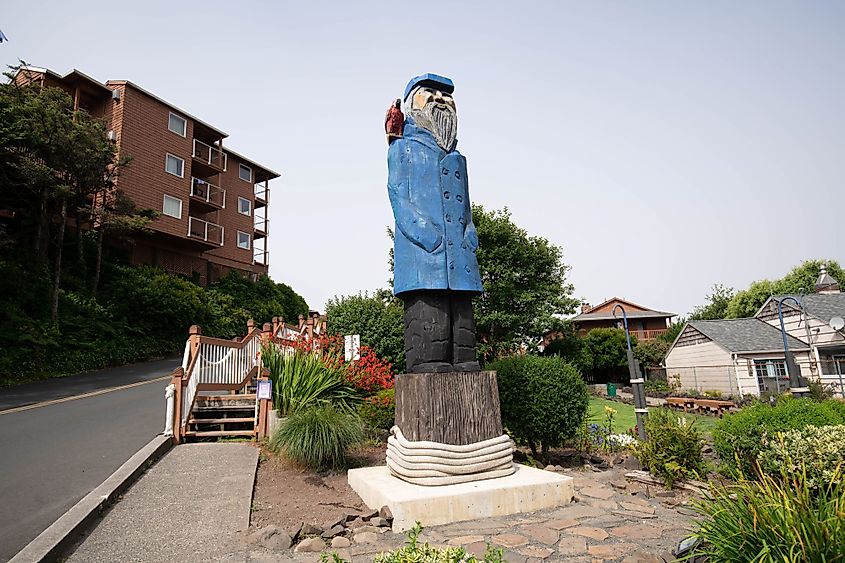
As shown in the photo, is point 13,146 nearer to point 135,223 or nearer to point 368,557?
point 135,223

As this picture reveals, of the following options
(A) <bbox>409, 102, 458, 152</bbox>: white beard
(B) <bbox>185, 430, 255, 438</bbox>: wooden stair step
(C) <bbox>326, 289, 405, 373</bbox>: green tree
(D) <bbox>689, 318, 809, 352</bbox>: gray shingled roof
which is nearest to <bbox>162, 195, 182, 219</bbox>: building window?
(C) <bbox>326, 289, 405, 373</bbox>: green tree

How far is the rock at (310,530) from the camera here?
433 centimetres

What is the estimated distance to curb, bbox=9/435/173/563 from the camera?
3773 mm

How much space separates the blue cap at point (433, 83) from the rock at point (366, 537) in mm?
→ 4937

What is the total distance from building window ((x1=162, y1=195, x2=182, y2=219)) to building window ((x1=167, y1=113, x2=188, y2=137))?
11.5 feet

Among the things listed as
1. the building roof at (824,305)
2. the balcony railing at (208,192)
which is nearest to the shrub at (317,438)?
the building roof at (824,305)

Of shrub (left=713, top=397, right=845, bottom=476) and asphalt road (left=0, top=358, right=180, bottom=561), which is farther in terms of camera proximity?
shrub (left=713, top=397, right=845, bottom=476)

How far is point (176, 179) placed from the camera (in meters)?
24.7

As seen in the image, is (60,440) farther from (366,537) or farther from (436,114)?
(436,114)

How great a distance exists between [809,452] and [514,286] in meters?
17.7

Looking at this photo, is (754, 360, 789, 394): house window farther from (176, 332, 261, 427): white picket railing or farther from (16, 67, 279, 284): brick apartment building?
(16, 67, 279, 284): brick apartment building

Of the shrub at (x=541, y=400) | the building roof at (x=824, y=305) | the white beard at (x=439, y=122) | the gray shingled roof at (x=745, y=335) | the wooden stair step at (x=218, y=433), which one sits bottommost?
the wooden stair step at (x=218, y=433)

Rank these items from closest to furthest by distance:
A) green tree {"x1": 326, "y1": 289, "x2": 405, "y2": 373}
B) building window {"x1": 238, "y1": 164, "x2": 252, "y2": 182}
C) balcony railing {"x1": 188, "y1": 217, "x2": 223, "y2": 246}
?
green tree {"x1": 326, "y1": 289, "x2": 405, "y2": 373}, balcony railing {"x1": 188, "y1": 217, "x2": 223, "y2": 246}, building window {"x1": 238, "y1": 164, "x2": 252, "y2": 182}

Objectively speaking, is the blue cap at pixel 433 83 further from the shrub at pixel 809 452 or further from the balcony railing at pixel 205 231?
the balcony railing at pixel 205 231
